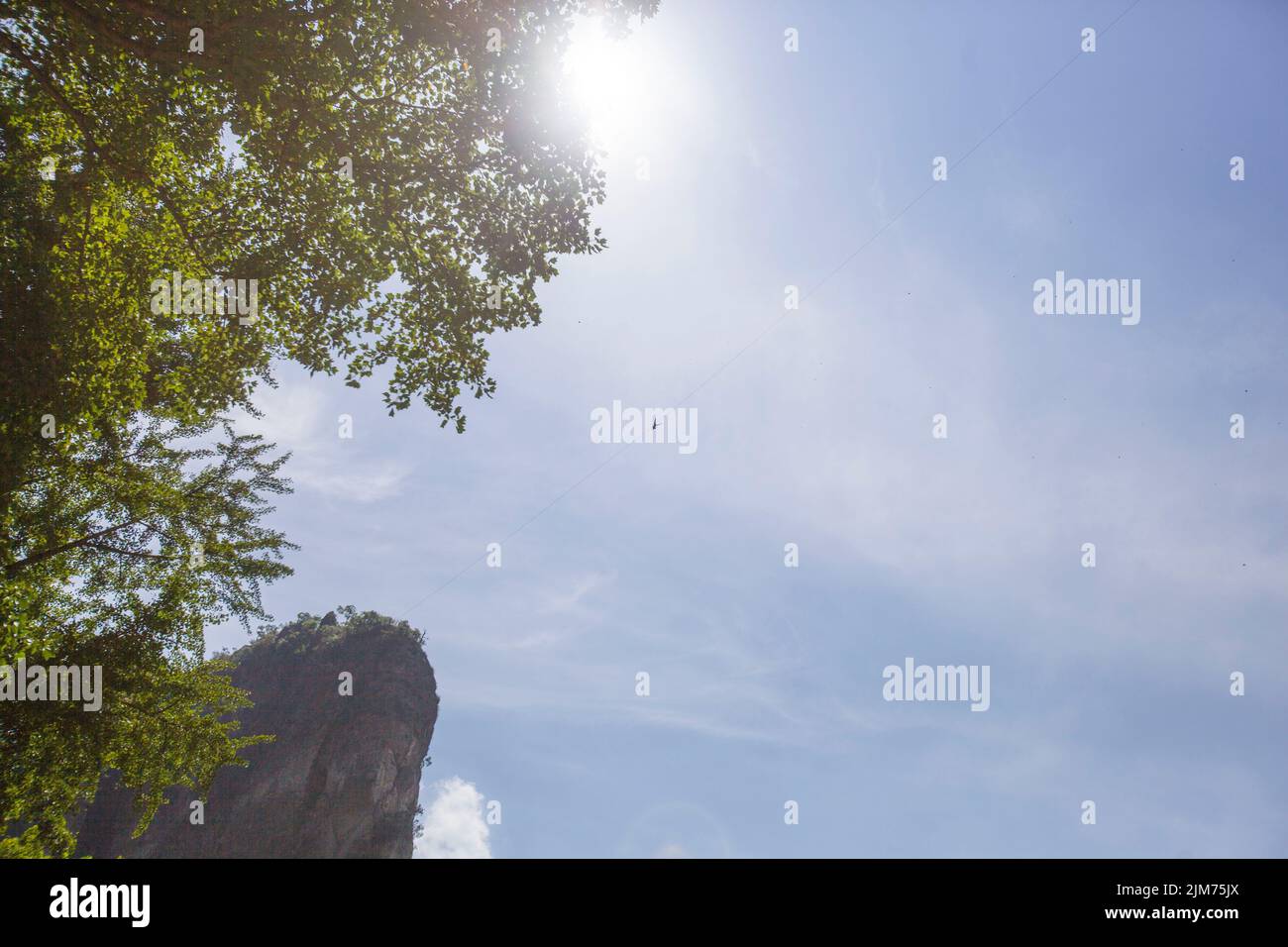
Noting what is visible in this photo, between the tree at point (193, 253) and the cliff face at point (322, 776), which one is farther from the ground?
the tree at point (193, 253)

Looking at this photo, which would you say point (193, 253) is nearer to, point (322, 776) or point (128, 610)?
point (128, 610)

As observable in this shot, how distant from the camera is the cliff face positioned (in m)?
76.3

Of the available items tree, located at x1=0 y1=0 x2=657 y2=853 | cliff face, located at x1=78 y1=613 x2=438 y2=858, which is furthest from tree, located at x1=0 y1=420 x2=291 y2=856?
cliff face, located at x1=78 y1=613 x2=438 y2=858

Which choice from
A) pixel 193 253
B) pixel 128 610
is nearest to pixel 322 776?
pixel 128 610

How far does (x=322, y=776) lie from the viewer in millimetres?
79062

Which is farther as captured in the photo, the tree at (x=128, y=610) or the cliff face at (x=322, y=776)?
the cliff face at (x=322, y=776)

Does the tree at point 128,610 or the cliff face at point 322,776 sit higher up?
the tree at point 128,610

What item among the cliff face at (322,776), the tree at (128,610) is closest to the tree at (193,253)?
the tree at (128,610)

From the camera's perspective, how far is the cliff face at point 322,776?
3004 inches

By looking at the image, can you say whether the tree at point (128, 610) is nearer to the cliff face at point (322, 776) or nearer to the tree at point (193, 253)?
the tree at point (193, 253)
